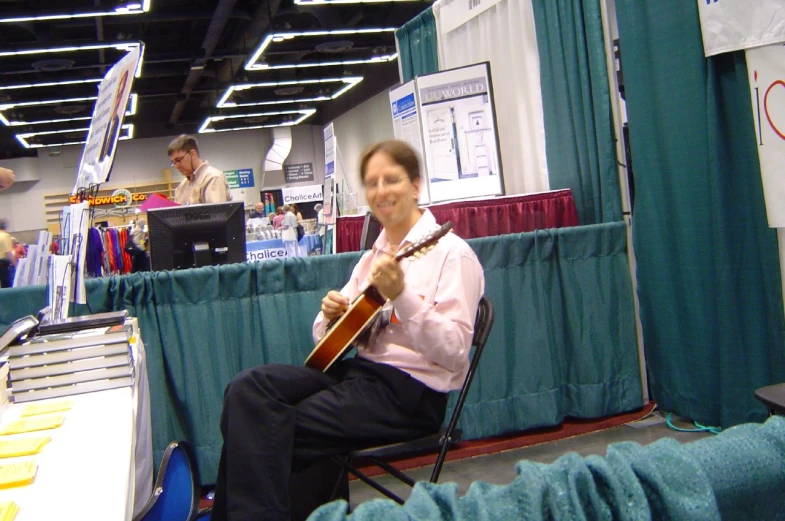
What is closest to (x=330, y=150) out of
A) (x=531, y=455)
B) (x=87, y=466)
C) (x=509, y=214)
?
(x=509, y=214)

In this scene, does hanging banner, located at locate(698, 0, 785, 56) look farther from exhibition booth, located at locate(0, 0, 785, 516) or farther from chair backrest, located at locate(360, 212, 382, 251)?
→ chair backrest, located at locate(360, 212, 382, 251)

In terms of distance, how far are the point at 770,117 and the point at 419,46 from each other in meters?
3.45

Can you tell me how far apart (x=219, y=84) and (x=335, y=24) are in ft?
13.0

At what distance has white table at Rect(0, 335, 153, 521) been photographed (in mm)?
899

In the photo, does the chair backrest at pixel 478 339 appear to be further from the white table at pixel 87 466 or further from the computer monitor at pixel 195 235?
the computer monitor at pixel 195 235

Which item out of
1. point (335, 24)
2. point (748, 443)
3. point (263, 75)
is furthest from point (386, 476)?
point (263, 75)

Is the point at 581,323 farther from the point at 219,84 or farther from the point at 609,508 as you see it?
the point at 219,84

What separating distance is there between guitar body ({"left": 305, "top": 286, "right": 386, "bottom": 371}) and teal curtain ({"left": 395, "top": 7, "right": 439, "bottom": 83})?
12.7ft

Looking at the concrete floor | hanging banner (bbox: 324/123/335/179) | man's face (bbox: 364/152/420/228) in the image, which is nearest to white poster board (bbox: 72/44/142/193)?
man's face (bbox: 364/152/420/228)

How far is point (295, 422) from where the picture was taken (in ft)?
5.95

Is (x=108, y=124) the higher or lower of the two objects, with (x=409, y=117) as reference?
lower

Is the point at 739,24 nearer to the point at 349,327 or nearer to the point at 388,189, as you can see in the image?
the point at 388,189

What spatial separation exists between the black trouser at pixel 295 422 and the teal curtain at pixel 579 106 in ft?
6.86

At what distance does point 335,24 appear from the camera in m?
9.95
